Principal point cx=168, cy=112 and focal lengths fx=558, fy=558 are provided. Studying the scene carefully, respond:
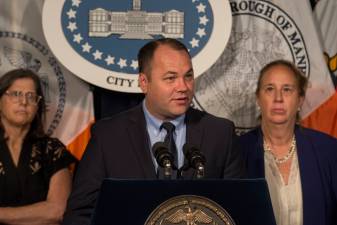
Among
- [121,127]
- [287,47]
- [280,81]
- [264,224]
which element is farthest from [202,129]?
[287,47]

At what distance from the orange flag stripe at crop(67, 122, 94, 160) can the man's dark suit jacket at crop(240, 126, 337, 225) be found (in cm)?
84

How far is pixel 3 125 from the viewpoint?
2.63m

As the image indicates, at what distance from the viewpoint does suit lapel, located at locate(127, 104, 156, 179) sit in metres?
1.81

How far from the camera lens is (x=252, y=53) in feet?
9.92

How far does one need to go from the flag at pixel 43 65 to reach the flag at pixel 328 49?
1.27 m

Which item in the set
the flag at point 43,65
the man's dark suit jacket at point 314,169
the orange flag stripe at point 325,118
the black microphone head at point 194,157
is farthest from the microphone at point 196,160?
the orange flag stripe at point 325,118

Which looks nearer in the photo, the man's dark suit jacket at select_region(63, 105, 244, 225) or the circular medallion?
the man's dark suit jacket at select_region(63, 105, 244, 225)

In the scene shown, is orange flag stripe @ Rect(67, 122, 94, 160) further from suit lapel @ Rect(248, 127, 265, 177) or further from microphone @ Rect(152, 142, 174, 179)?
microphone @ Rect(152, 142, 174, 179)

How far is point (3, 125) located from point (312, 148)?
4.78 ft

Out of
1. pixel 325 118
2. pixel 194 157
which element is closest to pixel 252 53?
pixel 325 118

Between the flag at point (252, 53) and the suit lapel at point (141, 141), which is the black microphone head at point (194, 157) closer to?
the suit lapel at point (141, 141)

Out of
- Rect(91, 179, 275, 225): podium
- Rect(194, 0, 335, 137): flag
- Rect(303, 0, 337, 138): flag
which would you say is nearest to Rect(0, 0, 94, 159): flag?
Rect(194, 0, 335, 137): flag

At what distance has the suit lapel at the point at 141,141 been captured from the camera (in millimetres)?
1809

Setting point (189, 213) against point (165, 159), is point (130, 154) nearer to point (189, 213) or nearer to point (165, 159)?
point (165, 159)
